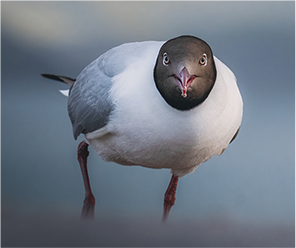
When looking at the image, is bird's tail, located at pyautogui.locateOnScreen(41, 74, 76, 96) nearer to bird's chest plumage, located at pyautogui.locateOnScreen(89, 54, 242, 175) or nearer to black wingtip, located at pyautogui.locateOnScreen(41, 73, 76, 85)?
black wingtip, located at pyautogui.locateOnScreen(41, 73, 76, 85)

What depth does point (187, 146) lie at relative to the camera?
5.07ft

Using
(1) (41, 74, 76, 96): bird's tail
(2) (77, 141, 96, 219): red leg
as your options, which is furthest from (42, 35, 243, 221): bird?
(1) (41, 74, 76, 96): bird's tail

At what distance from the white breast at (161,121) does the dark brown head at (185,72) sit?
0.17 ft

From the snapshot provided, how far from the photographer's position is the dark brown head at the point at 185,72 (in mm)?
1363

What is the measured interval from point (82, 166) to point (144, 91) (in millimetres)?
803

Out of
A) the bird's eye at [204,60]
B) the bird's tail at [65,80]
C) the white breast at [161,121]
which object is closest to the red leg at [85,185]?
the bird's tail at [65,80]

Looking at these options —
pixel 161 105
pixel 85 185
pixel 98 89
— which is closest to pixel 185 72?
pixel 161 105

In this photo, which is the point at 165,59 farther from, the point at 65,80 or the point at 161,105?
the point at 65,80

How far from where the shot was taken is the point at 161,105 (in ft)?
4.87

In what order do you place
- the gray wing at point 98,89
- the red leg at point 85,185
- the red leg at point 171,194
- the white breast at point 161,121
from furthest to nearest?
the red leg at point 171,194 < the red leg at point 85,185 < the gray wing at point 98,89 < the white breast at point 161,121

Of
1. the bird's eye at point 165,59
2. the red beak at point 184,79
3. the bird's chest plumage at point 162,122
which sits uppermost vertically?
the bird's eye at point 165,59

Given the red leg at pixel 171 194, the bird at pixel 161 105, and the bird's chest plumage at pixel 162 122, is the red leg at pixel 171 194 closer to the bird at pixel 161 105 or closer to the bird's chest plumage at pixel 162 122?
the bird at pixel 161 105

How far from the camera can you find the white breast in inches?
58.8

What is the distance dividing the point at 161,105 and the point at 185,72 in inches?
7.2
